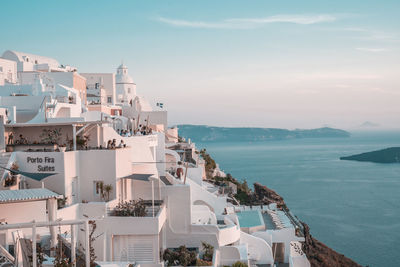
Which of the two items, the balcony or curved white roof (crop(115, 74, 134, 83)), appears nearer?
the balcony

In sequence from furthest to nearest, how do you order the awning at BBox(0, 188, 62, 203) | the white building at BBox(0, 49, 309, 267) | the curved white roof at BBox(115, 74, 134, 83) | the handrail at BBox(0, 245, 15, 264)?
1. the curved white roof at BBox(115, 74, 134, 83)
2. the white building at BBox(0, 49, 309, 267)
3. the awning at BBox(0, 188, 62, 203)
4. the handrail at BBox(0, 245, 15, 264)

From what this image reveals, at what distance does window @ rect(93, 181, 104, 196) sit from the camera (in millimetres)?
17047

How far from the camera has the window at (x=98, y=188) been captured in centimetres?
1705

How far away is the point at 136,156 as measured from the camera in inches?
825

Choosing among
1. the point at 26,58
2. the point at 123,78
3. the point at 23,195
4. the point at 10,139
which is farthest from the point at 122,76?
the point at 23,195

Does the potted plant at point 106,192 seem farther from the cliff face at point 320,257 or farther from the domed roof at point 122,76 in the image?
the domed roof at point 122,76

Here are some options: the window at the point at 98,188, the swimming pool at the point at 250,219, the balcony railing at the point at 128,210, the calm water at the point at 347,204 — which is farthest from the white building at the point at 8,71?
the calm water at the point at 347,204

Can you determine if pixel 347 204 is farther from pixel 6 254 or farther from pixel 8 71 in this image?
pixel 6 254

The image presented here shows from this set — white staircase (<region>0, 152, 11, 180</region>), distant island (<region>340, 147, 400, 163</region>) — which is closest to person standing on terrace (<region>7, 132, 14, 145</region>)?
white staircase (<region>0, 152, 11, 180</region>)

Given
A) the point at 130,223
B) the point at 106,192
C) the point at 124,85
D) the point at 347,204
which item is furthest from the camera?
the point at 347,204

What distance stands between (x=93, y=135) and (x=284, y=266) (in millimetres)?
11618

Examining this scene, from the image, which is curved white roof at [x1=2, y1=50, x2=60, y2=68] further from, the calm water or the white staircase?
the calm water

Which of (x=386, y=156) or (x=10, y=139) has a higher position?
(x=10, y=139)

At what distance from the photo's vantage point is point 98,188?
1714 cm
